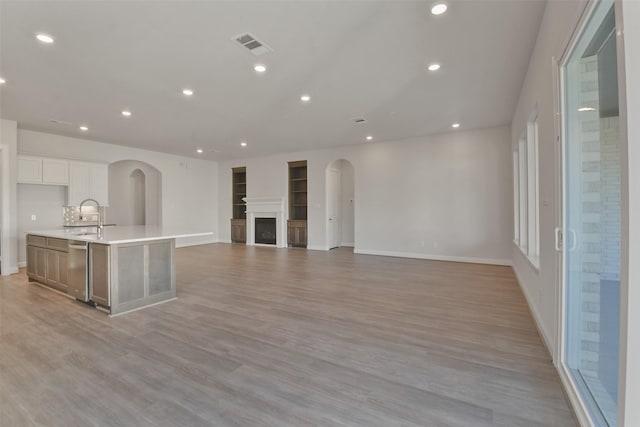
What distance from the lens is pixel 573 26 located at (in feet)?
5.62

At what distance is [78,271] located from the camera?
145 inches

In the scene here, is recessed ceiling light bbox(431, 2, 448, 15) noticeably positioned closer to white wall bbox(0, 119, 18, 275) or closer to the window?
the window

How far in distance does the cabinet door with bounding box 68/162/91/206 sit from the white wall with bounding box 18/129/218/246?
385 millimetres

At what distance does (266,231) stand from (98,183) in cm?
460

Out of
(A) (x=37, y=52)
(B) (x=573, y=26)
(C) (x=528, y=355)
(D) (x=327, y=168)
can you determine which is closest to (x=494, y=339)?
(C) (x=528, y=355)

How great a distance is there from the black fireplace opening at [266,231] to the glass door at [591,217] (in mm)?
8038

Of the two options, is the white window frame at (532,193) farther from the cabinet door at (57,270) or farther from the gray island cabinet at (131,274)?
the cabinet door at (57,270)

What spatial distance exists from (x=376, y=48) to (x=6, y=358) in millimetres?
4318

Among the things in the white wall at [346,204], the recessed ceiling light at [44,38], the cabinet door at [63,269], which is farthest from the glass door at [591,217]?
the white wall at [346,204]

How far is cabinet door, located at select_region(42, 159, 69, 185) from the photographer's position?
5926mm

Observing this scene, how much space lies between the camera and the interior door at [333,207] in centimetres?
840

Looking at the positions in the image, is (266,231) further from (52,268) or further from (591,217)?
(591,217)

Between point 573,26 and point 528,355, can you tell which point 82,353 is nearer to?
point 528,355

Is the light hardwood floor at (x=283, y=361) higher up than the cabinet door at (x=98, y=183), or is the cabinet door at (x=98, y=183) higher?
the cabinet door at (x=98, y=183)
